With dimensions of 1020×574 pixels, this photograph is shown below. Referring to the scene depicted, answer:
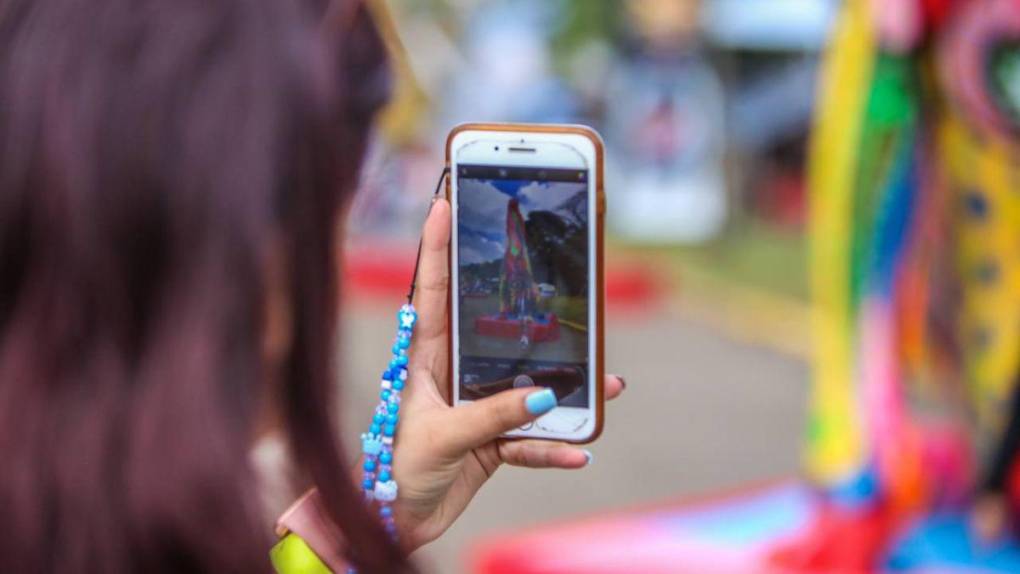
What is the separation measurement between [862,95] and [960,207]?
34cm

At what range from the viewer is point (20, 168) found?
873 mm

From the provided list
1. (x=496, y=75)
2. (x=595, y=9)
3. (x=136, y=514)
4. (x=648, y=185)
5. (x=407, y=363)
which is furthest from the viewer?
(x=595, y=9)

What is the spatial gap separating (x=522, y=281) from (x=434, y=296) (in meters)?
0.07

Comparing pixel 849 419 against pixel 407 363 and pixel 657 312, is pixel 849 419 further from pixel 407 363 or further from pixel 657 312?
pixel 657 312

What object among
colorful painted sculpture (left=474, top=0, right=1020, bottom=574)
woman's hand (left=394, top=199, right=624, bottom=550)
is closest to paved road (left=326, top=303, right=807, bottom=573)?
colorful painted sculpture (left=474, top=0, right=1020, bottom=574)

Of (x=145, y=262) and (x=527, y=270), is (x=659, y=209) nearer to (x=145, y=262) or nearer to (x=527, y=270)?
(x=527, y=270)

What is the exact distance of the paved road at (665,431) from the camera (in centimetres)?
496

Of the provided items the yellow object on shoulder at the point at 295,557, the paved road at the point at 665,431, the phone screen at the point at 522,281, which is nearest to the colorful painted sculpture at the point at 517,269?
the phone screen at the point at 522,281

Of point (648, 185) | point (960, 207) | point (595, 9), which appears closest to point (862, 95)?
point (960, 207)

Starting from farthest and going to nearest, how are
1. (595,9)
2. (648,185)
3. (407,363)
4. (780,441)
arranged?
(595,9)
(648,185)
(780,441)
(407,363)

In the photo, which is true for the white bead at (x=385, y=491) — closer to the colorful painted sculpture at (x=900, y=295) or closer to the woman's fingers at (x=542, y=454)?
the woman's fingers at (x=542, y=454)

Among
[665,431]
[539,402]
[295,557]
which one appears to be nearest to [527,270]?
[539,402]

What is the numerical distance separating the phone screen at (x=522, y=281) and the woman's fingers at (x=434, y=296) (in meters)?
0.02

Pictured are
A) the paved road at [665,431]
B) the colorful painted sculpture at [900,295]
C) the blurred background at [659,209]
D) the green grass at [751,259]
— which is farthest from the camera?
the green grass at [751,259]
